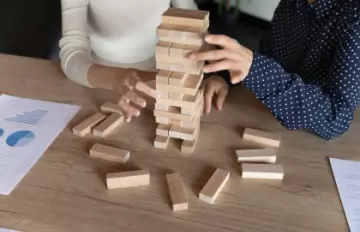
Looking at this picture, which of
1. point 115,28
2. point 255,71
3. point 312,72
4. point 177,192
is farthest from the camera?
point 115,28

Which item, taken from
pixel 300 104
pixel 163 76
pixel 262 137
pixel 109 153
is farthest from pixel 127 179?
pixel 300 104

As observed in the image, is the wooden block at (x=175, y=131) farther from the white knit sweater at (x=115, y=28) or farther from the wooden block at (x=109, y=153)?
the white knit sweater at (x=115, y=28)

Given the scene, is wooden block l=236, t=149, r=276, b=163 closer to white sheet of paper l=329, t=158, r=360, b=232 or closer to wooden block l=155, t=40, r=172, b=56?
white sheet of paper l=329, t=158, r=360, b=232

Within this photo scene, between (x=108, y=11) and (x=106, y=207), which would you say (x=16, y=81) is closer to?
(x=108, y=11)

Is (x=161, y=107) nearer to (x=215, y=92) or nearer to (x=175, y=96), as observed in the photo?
(x=175, y=96)

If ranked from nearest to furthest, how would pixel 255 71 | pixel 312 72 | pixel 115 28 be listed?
pixel 255 71 → pixel 312 72 → pixel 115 28

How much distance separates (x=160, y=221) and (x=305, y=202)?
272 mm

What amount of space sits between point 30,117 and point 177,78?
0.40 metres

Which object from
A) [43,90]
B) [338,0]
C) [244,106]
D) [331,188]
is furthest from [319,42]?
[43,90]

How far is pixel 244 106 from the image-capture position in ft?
3.90

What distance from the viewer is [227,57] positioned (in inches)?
36.8

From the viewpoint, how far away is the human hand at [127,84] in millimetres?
1078

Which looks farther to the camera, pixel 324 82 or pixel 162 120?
pixel 324 82

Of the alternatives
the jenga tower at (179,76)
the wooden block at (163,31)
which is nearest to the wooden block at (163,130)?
the jenga tower at (179,76)
